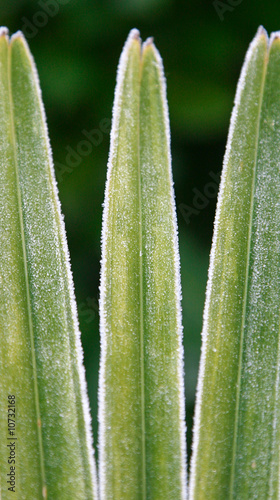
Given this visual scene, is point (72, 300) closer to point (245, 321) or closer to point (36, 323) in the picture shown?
point (36, 323)

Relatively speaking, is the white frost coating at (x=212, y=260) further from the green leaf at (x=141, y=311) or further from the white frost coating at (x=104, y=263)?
the white frost coating at (x=104, y=263)

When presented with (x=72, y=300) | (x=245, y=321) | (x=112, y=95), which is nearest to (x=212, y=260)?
(x=245, y=321)

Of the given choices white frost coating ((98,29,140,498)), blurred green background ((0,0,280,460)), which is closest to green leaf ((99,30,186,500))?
white frost coating ((98,29,140,498))

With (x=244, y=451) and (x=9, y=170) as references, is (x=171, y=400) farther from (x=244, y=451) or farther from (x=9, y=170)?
(x=9, y=170)

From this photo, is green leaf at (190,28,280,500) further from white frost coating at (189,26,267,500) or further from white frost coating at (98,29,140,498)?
white frost coating at (98,29,140,498)

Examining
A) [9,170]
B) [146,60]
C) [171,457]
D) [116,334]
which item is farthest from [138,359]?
[146,60]

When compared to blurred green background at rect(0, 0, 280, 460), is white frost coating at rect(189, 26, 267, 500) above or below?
below
